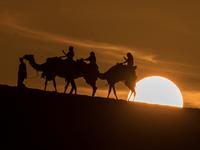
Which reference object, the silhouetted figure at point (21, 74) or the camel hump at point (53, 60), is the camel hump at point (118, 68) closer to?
the camel hump at point (53, 60)

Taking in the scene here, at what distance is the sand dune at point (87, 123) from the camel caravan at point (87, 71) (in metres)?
1.91

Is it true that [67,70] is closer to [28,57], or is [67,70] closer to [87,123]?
[28,57]

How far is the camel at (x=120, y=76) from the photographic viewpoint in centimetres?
2698

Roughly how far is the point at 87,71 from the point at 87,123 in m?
7.27

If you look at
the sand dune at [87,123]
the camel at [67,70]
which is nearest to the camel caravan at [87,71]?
the camel at [67,70]

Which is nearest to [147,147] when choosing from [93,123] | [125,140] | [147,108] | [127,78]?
[125,140]

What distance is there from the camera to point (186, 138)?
69.5 ft

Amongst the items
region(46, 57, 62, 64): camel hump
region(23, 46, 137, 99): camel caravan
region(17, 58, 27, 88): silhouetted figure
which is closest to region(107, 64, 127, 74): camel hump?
region(23, 46, 137, 99): camel caravan

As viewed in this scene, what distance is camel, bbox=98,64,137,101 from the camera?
27.0m

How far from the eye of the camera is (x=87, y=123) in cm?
2031

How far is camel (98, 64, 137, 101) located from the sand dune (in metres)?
1.89

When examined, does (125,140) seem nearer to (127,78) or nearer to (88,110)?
(88,110)

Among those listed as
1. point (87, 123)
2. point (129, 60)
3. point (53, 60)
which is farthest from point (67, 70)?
point (87, 123)

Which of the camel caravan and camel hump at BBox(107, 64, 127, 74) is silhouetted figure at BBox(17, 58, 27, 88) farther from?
camel hump at BBox(107, 64, 127, 74)
